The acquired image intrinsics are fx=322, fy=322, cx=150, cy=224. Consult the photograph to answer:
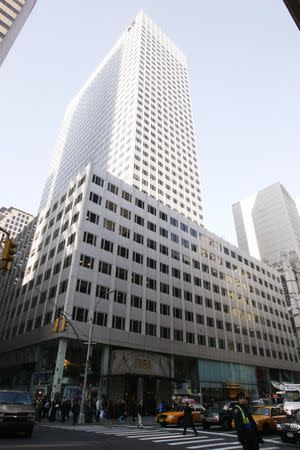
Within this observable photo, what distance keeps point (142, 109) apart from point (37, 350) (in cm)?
7235

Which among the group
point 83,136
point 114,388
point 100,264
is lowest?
point 114,388

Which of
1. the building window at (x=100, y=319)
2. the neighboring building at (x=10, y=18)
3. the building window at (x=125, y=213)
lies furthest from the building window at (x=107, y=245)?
the neighboring building at (x=10, y=18)

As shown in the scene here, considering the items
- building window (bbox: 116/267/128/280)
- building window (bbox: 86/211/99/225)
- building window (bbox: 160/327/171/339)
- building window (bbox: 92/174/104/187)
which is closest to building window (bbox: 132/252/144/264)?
building window (bbox: 116/267/128/280)

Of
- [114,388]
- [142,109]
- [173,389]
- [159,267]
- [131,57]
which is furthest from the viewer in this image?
[131,57]

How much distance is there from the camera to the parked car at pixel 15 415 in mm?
12938

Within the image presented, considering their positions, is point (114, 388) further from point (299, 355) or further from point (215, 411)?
point (299, 355)

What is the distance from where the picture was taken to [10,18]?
2911 inches

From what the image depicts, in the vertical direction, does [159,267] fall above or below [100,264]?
above

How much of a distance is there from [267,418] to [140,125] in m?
80.2

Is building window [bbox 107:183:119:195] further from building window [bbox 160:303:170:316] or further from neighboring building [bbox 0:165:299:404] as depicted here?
building window [bbox 160:303:170:316]

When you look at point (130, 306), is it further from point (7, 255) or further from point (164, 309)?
point (7, 255)

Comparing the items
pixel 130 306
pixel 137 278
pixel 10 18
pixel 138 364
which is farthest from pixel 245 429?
pixel 10 18

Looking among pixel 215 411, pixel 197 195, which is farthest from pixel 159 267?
pixel 197 195

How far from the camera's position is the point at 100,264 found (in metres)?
41.0
